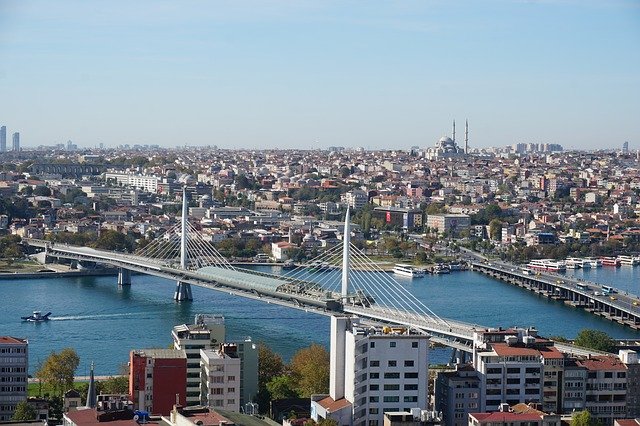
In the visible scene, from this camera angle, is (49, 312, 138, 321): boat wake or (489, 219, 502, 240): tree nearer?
(49, 312, 138, 321): boat wake

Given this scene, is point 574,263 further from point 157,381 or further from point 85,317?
point 157,381

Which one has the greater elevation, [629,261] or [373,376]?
[373,376]

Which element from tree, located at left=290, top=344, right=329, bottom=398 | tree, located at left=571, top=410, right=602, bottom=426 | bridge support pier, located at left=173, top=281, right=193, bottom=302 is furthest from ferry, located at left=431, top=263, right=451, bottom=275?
tree, located at left=571, top=410, right=602, bottom=426

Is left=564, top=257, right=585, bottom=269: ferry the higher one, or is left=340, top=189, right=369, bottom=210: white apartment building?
left=340, top=189, right=369, bottom=210: white apartment building

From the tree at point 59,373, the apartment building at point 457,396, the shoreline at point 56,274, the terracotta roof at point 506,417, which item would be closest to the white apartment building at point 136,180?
the shoreline at point 56,274

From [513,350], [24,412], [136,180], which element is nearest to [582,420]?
[513,350]

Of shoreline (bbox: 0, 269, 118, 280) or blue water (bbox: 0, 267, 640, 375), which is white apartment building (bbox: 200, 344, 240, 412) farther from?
shoreline (bbox: 0, 269, 118, 280)

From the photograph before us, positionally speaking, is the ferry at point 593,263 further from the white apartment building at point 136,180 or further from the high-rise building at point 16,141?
the high-rise building at point 16,141

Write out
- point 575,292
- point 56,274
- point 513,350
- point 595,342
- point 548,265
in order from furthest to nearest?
point 548,265, point 56,274, point 575,292, point 595,342, point 513,350
